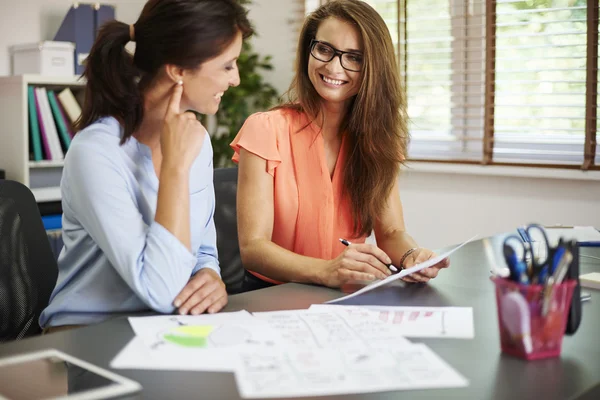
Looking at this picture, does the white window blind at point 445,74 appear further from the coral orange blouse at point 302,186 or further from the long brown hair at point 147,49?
the long brown hair at point 147,49

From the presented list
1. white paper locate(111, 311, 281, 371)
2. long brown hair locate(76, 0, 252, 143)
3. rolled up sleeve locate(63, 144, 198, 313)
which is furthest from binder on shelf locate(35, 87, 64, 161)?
white paper locate(111, 311, 281, 371)

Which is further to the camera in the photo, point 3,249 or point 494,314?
point 3,249

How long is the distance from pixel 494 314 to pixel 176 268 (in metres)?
0.54

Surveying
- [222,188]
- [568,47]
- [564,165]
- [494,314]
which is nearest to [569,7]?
[568,47]

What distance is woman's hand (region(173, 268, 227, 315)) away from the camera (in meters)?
1.19

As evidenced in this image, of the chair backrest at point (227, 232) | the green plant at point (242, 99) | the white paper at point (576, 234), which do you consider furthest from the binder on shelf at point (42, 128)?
the white paper at point (576, 234)

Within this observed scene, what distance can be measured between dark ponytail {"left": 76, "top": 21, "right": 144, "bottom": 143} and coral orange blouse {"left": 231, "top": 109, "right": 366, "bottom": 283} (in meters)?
0.52

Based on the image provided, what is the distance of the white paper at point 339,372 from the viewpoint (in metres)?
0.84

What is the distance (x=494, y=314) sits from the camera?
3.93ft

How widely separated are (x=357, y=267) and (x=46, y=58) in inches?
87.2

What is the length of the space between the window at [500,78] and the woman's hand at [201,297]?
2.01 meters

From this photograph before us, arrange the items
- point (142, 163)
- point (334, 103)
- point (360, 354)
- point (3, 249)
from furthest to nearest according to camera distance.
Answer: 1. point (334, 103)
2. point (3, 249)
3. point (142, 163)
4. point (360, 354)

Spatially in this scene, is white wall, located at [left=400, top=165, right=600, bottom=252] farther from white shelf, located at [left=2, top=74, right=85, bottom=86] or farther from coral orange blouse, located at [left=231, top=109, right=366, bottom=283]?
white shelf, located at [left=2, top=74, right=85, bottom=86]

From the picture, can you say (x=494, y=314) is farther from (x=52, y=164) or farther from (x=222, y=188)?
(x=52, y=164)
